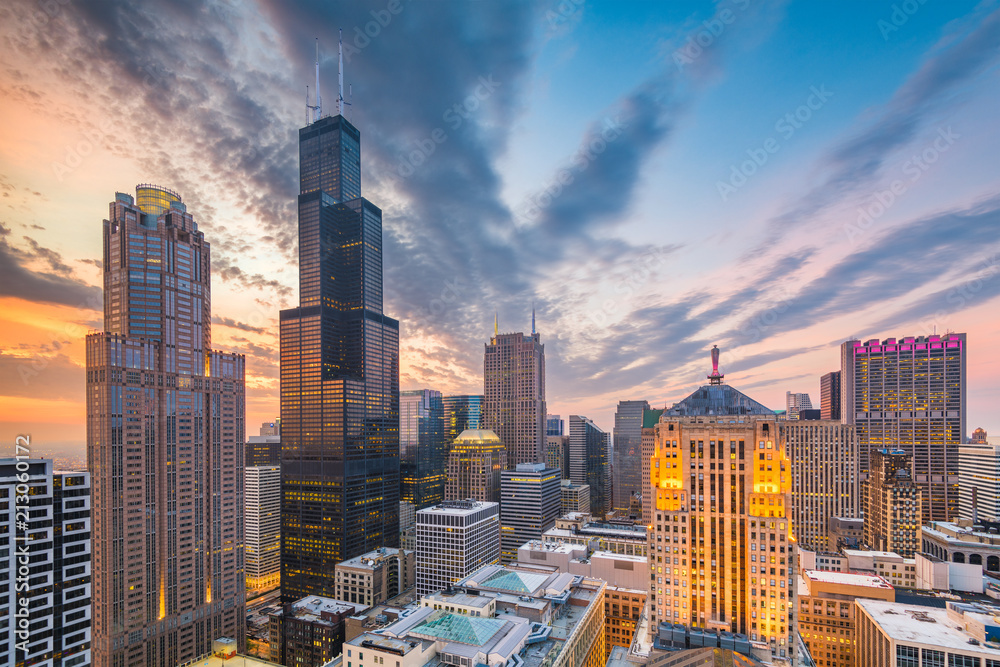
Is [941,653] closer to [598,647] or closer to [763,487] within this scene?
[763,487]

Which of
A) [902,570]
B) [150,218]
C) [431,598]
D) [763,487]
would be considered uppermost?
[150,218]

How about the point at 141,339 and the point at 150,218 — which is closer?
the point at 141,339

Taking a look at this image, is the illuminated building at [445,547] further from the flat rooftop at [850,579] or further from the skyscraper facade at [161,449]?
the flat rooftop at [850,579]

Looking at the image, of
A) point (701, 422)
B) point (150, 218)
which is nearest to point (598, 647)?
point (701, 422)

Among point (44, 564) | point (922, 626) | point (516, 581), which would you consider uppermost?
point (44, 564)

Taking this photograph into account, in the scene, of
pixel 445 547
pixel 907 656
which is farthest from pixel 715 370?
pixel 445 547

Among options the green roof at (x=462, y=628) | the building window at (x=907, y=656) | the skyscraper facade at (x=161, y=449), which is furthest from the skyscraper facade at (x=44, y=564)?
the building window at (x=907, y=656)

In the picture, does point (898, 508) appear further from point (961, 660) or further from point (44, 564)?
point (44, 564)
